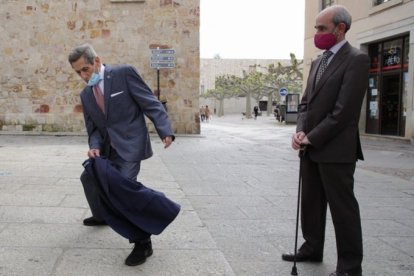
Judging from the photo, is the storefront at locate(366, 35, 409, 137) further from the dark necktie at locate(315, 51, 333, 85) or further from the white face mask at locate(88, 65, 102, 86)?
the white face mask at locate(88, 65, 102, 86)

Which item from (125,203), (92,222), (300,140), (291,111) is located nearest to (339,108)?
(300,140)

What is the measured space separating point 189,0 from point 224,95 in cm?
5573

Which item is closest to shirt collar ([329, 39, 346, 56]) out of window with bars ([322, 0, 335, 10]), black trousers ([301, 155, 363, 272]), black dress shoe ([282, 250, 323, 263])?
black trousers ([301, 155, 363, 272])

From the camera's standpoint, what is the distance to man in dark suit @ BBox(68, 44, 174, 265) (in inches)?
143

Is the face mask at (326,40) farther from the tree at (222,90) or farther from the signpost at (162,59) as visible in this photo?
the tree at (222,90)

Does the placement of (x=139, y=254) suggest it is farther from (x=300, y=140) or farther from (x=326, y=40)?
(x=326, y=40)

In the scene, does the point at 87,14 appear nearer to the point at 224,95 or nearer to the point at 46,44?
the point at 46,44

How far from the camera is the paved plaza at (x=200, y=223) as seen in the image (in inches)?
135

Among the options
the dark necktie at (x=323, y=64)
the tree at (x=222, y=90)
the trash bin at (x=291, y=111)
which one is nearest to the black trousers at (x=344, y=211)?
the dark necktie at (x=323, y=64)

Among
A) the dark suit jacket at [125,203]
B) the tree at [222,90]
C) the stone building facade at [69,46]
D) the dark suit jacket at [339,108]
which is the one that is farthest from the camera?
the tree at [222,90]

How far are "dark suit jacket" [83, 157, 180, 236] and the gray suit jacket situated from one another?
0.31 metres

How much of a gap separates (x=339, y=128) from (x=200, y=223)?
6.49 ft

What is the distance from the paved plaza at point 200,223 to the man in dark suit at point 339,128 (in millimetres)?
427

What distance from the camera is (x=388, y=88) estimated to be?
57.2 ft
